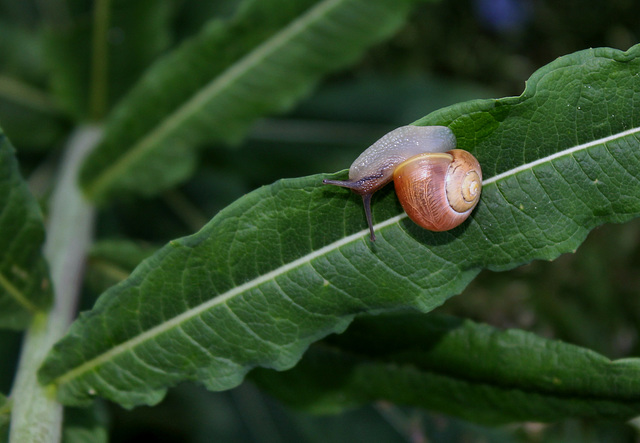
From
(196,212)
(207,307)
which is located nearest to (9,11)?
(196,212)

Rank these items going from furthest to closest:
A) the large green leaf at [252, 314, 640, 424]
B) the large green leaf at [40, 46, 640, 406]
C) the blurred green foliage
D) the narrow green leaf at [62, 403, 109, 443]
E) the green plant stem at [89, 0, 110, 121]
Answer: the blurred green foliage < the green plant stem at [89, 0, 110, 121] < the narrow green leaf at [62, 403, 109, 443] < the large green leaf at [252, 314, 640, 424] < the large green leaf at [40, 46, 640, 406]

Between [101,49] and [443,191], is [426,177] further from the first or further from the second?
[101,49]

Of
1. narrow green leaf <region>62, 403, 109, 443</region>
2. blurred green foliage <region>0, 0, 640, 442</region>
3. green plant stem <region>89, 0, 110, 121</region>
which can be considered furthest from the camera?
blurred green foliage <region>0, 0, 640, 442</region>

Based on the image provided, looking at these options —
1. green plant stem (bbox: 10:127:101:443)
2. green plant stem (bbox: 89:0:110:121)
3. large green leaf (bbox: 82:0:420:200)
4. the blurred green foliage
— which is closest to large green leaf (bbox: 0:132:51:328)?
green plant stem (bbox: 10:127:101:443)

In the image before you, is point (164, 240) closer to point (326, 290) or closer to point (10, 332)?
point (10, 332)

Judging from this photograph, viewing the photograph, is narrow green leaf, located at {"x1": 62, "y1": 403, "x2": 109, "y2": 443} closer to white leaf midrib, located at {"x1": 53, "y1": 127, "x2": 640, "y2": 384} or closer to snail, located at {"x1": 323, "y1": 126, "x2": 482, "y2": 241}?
white leaf midrib, located at {"x1": 53, "y1": 127, "x2": 640, "y2": 384}

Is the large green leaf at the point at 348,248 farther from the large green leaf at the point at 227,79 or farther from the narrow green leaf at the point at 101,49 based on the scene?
the narrow green leaf at the point at 101,49

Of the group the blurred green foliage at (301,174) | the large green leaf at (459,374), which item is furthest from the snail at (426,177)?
the blurred green foliage at (301,174)

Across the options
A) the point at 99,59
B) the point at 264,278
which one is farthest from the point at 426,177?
the point at 99,59
